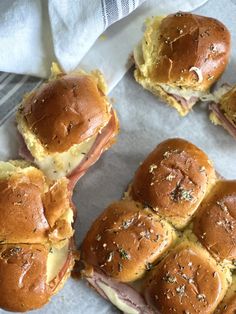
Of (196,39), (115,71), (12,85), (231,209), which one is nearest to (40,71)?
(12,85)

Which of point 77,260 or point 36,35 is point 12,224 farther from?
point 36,35

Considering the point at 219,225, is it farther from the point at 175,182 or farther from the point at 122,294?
the point at 122,294

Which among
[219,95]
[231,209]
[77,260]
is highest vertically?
[219,95]

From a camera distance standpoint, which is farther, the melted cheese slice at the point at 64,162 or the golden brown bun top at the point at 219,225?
the melted cheese slice at the point at 64,162

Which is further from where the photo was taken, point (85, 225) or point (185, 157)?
point (85, 225)

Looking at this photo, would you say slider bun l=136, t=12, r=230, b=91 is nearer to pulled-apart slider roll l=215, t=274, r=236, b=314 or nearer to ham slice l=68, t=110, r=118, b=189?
ham slice l=68, t=110, r=118, b=189

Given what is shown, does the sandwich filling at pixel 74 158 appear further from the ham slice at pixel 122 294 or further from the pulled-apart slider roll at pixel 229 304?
the pulled-apart slider roll at pixel 229 304

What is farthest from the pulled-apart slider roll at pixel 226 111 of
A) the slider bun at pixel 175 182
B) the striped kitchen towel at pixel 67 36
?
the striped kitchen towel at pixel 67 36
